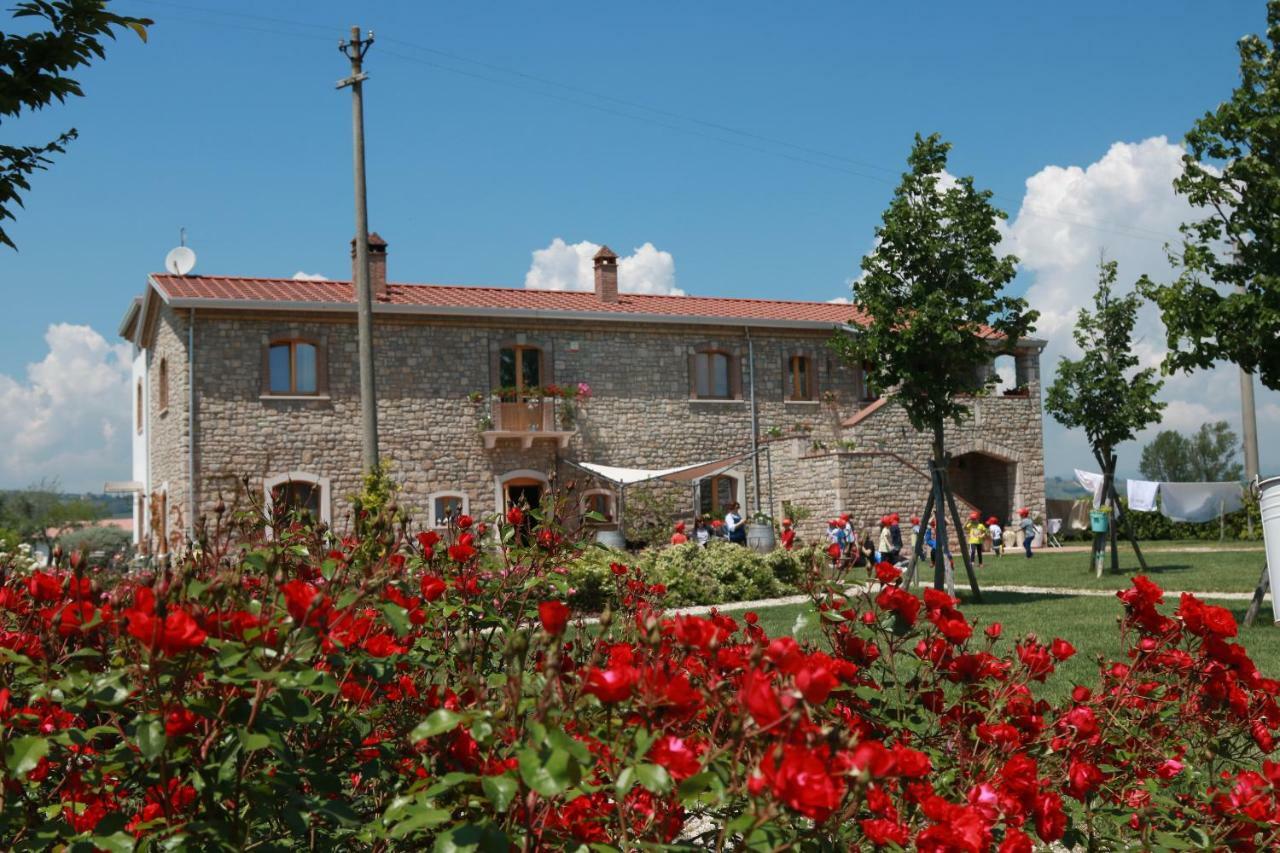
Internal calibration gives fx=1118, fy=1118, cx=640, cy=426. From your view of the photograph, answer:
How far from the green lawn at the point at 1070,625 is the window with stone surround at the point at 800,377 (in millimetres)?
11864

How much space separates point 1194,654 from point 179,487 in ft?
66.4

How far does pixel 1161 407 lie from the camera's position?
16469 millimetres

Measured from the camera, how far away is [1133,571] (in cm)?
1616

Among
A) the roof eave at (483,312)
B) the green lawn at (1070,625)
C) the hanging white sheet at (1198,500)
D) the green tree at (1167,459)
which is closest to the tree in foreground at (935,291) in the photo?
the green lawn at (1070,625)

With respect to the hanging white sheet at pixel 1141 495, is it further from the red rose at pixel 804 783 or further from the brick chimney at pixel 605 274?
the red rose at pixel 804 783

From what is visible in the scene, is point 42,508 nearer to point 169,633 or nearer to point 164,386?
point 164,386

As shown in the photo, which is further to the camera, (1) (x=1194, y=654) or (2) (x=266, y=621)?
(1) (x=1194, y=654)

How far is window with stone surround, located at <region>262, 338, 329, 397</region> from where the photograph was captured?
2088 centimetres

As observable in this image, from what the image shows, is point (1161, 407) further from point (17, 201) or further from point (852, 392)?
point (17, 201)

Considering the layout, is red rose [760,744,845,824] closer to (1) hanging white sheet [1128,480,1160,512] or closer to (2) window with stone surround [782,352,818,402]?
(2) window with stone surround [782,352,818,402]

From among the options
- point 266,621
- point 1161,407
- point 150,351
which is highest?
point 150,351

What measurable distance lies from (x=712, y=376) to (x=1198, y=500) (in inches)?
474

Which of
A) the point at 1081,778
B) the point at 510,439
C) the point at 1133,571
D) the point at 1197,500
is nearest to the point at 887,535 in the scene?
the point at 1133,571

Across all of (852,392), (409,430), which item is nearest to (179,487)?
(409,430)
